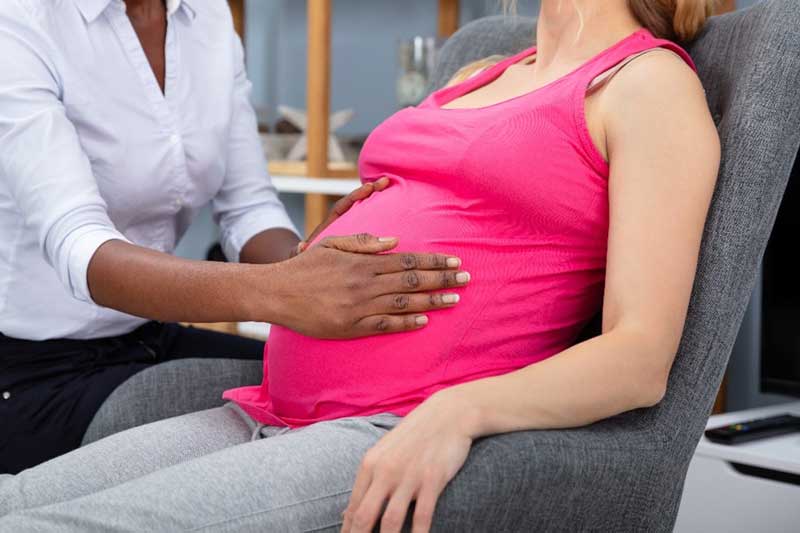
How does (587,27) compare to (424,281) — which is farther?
(587,27)

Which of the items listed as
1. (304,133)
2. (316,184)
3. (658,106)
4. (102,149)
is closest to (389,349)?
(658,106)

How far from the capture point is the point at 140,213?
1420 mm

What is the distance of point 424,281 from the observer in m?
1.01

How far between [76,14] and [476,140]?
0.62m

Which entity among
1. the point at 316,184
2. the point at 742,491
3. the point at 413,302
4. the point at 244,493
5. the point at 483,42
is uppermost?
the point at 483,42

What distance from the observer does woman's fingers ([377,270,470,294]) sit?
101 cm

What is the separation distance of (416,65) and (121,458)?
1.45 m

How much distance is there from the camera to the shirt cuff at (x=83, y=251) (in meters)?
1.18

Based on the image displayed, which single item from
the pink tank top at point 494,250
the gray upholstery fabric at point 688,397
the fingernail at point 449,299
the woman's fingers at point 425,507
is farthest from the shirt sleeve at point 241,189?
the woman's fingers at point 425,507

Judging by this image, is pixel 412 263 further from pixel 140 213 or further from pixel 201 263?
pixel 140 213

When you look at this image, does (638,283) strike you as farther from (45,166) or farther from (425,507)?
(45,166)

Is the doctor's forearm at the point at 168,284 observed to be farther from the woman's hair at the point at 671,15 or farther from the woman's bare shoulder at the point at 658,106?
the woman's hair at the point at 671,15

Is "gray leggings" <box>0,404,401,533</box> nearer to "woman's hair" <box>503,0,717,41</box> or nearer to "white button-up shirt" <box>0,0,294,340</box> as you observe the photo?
"white button-up shirt" <box>0,0,294,340</box>

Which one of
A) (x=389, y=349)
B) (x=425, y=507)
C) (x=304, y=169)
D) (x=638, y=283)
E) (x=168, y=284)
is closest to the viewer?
(x=425, y=507)
